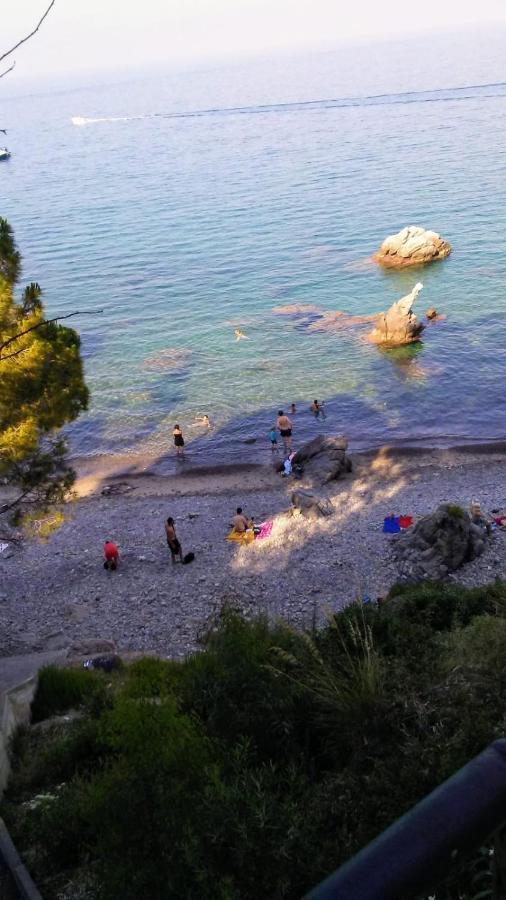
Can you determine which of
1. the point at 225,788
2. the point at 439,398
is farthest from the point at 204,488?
the point at 225,788

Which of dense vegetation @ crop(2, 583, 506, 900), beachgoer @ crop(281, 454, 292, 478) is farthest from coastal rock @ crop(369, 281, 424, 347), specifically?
dense vegetation @ crop(2, 583, 506, 900)

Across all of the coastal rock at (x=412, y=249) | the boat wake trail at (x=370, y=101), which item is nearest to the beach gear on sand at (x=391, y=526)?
the coastal rock at (x=412, y=249)

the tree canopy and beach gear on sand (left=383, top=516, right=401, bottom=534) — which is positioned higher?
the tree canopy

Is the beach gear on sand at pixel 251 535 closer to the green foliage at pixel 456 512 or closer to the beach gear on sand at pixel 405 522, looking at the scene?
the beach gear on sand at pixel 405 522

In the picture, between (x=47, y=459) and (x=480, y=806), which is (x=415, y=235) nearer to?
(x=47, y=459)

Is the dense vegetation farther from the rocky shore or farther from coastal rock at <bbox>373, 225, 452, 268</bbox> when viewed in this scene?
coastal rock at <bbox>373, 225, 452, 268</bbox>

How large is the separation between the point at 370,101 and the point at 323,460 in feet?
410

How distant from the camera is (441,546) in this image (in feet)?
58.0

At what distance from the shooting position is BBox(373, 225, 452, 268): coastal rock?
49656mm

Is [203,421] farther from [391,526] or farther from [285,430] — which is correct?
[391,526]

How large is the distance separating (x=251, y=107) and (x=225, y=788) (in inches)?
6142

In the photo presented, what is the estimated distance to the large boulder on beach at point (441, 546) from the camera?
17.5m

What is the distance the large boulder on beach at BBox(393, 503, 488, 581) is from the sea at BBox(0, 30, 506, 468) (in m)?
10.5

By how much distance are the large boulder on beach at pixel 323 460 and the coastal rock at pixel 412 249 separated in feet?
87.5
